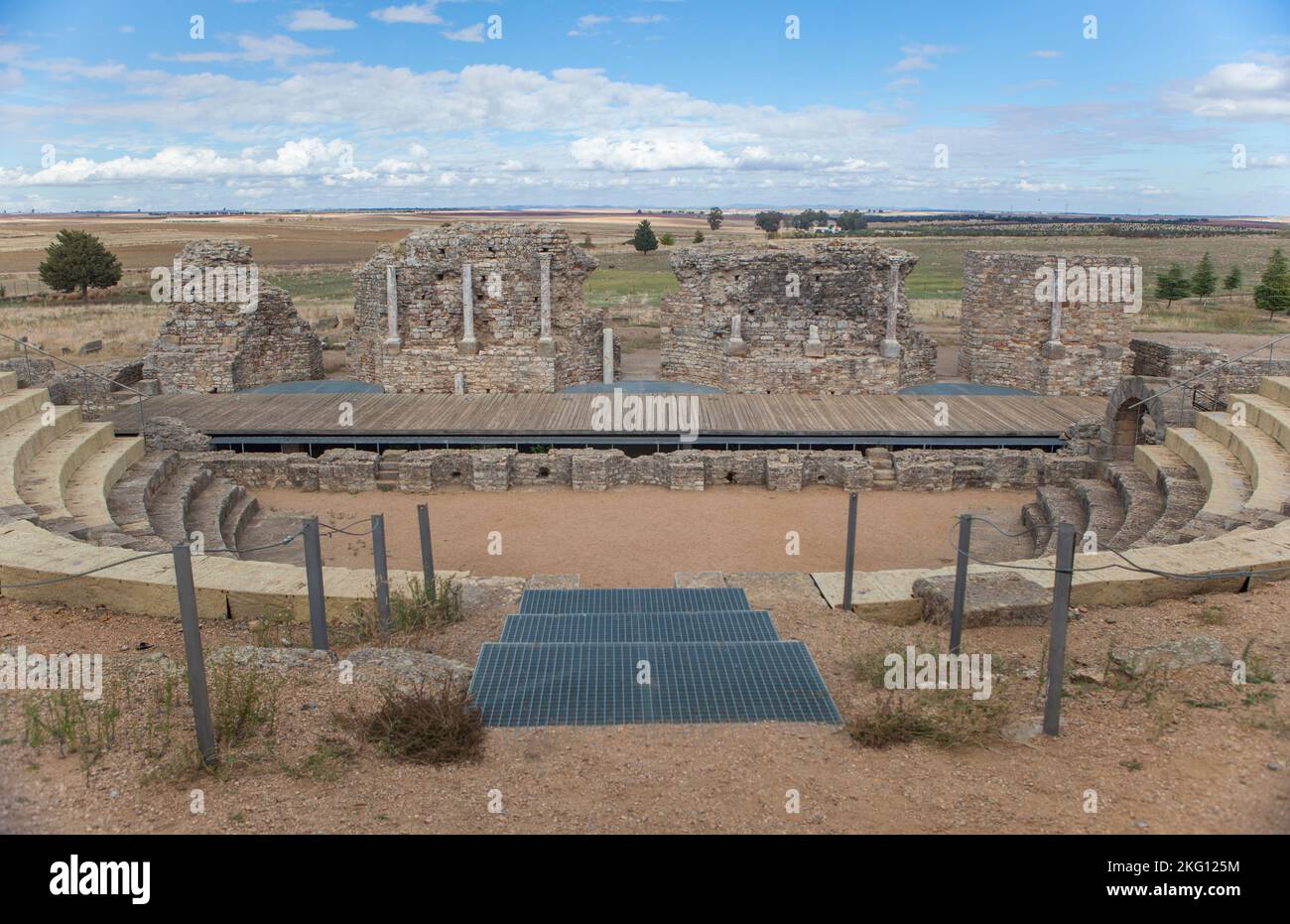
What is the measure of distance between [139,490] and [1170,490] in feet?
44.6

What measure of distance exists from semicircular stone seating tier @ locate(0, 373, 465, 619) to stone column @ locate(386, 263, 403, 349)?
207 inches

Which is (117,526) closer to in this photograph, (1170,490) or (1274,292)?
(1170,490)

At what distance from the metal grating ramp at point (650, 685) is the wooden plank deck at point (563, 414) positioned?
30.0 ft

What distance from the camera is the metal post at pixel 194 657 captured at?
500cm

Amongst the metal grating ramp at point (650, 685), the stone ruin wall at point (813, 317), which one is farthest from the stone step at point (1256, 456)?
the metal grating ramp at point (650, 685)

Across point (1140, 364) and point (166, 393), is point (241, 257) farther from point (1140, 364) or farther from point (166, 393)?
point (1140, 364)

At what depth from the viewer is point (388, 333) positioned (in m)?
19.1

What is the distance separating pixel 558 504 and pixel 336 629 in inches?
256

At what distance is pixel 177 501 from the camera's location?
1298 centimetres

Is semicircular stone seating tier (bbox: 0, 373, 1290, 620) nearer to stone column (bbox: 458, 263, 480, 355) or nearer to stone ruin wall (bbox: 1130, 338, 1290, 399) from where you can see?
stone ruin wall (bbox: 1130, 338, 1290, 399)

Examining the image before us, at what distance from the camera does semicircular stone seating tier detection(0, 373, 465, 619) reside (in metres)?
7.92

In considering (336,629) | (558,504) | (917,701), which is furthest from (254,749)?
(558,504)

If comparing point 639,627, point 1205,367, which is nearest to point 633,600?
point 639,627


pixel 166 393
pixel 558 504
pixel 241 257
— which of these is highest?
pixel 241 257
